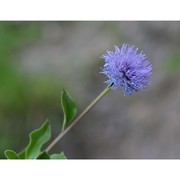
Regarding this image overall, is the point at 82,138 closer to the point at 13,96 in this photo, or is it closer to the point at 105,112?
the point at 105,112

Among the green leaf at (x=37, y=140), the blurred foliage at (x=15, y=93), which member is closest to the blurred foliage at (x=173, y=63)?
the blurred foliage at (x=15, y=93)

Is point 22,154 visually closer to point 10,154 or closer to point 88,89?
point 10,154

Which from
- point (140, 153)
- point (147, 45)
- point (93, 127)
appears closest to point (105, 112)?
point (93, 127)

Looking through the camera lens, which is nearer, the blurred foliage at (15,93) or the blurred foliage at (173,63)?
the blurred foliage at (15,93)

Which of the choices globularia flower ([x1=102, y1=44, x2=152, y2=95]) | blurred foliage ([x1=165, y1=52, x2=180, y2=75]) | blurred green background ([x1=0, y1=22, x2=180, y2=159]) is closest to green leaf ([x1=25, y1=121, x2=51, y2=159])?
globularia flower ([x1=102, y1=44, x2=152, y2=95])

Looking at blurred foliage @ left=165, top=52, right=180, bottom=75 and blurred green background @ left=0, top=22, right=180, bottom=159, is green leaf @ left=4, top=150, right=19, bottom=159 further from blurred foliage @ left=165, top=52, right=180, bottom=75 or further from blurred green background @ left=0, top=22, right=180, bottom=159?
blurred foliage @ left=165, top=52, right=180, bottom=75

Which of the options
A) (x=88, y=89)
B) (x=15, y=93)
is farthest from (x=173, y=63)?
(x=15, y=93)

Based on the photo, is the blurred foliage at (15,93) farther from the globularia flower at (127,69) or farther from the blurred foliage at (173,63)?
the globularia flower at (127,69)
